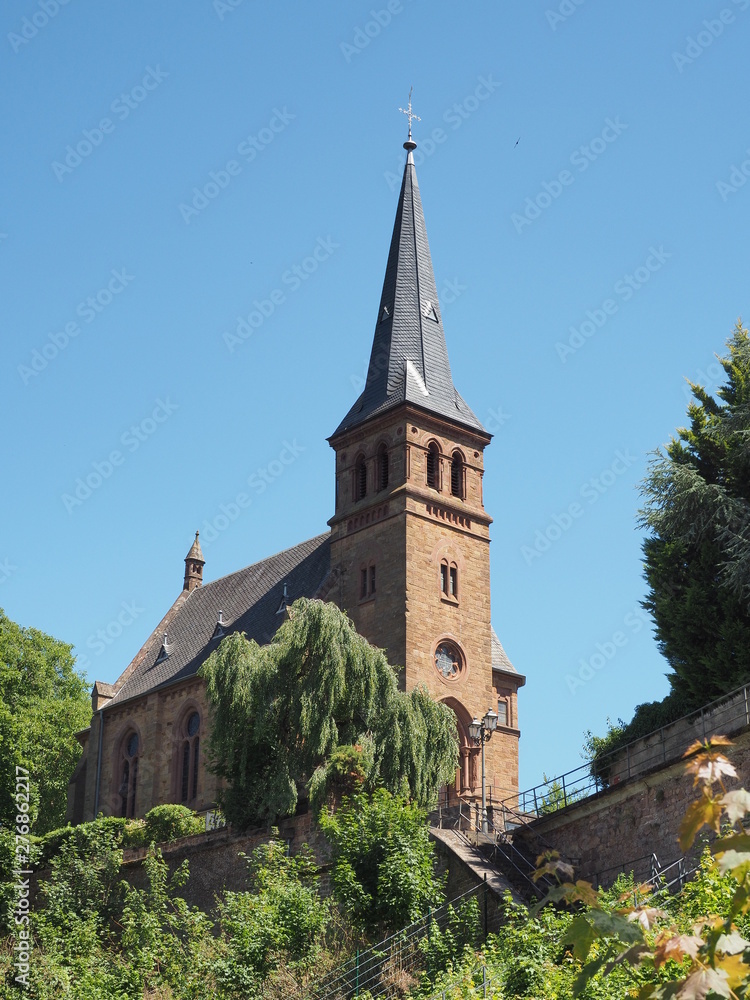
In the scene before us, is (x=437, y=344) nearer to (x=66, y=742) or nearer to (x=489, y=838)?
(x=66, y=742)

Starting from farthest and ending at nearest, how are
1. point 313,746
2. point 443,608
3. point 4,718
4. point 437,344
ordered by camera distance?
point 437,344, point 443,608, point 4,718, point 313,746

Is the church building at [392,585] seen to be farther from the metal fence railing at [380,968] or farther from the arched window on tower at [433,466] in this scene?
the metal fence railing at [380,968]

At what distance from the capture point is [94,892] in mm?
34000

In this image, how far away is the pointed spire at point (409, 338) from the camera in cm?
4700

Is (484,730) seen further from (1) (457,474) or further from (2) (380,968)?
(1) (457,474)

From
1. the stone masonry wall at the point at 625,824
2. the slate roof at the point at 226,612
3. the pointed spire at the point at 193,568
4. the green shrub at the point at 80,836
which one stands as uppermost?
the pointed spire at the point at 193,568

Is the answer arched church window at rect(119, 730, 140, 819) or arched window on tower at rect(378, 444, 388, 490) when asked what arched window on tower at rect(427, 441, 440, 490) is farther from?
arched church window at rect(119, 730, 140, 819)

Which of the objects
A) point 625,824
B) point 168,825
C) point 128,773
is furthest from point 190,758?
point 625,824

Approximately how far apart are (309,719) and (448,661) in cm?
1211

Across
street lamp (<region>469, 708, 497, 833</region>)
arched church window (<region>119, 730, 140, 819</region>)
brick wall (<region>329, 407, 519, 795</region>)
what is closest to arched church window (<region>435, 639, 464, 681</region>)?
brick wall (<region>329, 407, 519, 795</region>)

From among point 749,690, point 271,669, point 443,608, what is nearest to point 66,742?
point 443,608

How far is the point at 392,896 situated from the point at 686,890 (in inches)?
274

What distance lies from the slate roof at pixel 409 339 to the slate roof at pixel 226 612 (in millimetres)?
5382

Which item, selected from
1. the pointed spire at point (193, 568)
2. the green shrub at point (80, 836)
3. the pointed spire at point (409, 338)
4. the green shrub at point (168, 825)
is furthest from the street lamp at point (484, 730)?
the pointed spire at point (193, 568)
